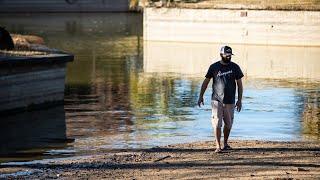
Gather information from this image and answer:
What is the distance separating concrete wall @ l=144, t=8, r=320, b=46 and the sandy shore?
3557 cm

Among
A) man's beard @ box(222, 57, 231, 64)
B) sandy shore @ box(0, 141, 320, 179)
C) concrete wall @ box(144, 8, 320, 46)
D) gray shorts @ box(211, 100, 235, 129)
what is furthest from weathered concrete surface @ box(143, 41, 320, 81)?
man's beard @ box(222, 57, 231, 64)

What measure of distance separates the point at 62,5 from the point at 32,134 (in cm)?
8318

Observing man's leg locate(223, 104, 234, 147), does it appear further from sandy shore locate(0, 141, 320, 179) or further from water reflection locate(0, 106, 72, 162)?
water reflection locate(0, 106, 72, 162)

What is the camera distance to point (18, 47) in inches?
958

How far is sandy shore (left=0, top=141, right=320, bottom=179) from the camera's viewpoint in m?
12.0

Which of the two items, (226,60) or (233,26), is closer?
(226,60)

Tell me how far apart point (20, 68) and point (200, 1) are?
36.2 metres

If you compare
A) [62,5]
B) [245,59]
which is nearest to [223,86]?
[245,59]

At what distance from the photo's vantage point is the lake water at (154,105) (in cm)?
1802

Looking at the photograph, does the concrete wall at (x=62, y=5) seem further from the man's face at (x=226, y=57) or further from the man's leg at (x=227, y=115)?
the man's face at (x=226, y=57)

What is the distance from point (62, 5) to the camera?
100875 mm

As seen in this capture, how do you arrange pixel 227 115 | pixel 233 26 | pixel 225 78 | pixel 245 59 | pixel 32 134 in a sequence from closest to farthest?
pixel 225 78, pixel 227 115, pixel 32 134, pixel 245 59, pixel 233 26

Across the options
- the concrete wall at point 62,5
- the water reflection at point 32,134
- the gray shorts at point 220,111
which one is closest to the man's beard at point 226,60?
the gray shorts at point 220,111

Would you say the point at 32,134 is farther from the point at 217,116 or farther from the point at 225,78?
the point at 225,78
